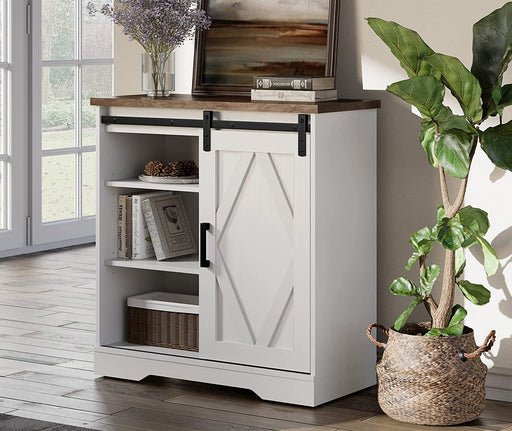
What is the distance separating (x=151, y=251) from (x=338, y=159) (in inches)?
34.0

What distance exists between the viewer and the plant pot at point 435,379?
3.40 m

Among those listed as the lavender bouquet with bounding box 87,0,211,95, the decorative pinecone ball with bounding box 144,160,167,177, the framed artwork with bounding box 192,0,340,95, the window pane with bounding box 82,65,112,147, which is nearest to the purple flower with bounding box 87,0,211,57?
the lavender bouquet with bounding box 87,0,211,95

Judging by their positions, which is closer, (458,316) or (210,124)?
(458,316)

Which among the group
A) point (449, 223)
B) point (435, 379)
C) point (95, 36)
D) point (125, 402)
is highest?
point (95, 36)

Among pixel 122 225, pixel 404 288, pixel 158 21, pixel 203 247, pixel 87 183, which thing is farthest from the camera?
pixel 87 183

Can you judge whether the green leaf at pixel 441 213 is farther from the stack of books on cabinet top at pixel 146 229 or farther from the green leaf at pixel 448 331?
the stack of books on cabinet top at pixel 146 229

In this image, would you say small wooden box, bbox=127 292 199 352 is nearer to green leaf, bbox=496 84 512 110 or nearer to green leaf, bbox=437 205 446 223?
green leaf, bbox=437 205 446 223

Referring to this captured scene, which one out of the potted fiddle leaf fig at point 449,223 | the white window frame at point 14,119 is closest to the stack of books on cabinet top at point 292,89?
the potted fiddle leaf fig at point 449,223

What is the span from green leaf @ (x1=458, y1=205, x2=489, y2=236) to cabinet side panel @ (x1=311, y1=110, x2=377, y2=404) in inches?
17.0

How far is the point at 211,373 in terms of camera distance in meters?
3.79

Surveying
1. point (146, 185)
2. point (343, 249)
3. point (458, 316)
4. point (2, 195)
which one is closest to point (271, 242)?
point (343, 249)

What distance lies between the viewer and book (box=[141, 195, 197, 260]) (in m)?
4.00

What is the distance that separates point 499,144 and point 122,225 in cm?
148

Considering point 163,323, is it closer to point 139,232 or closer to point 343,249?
point 139,232
